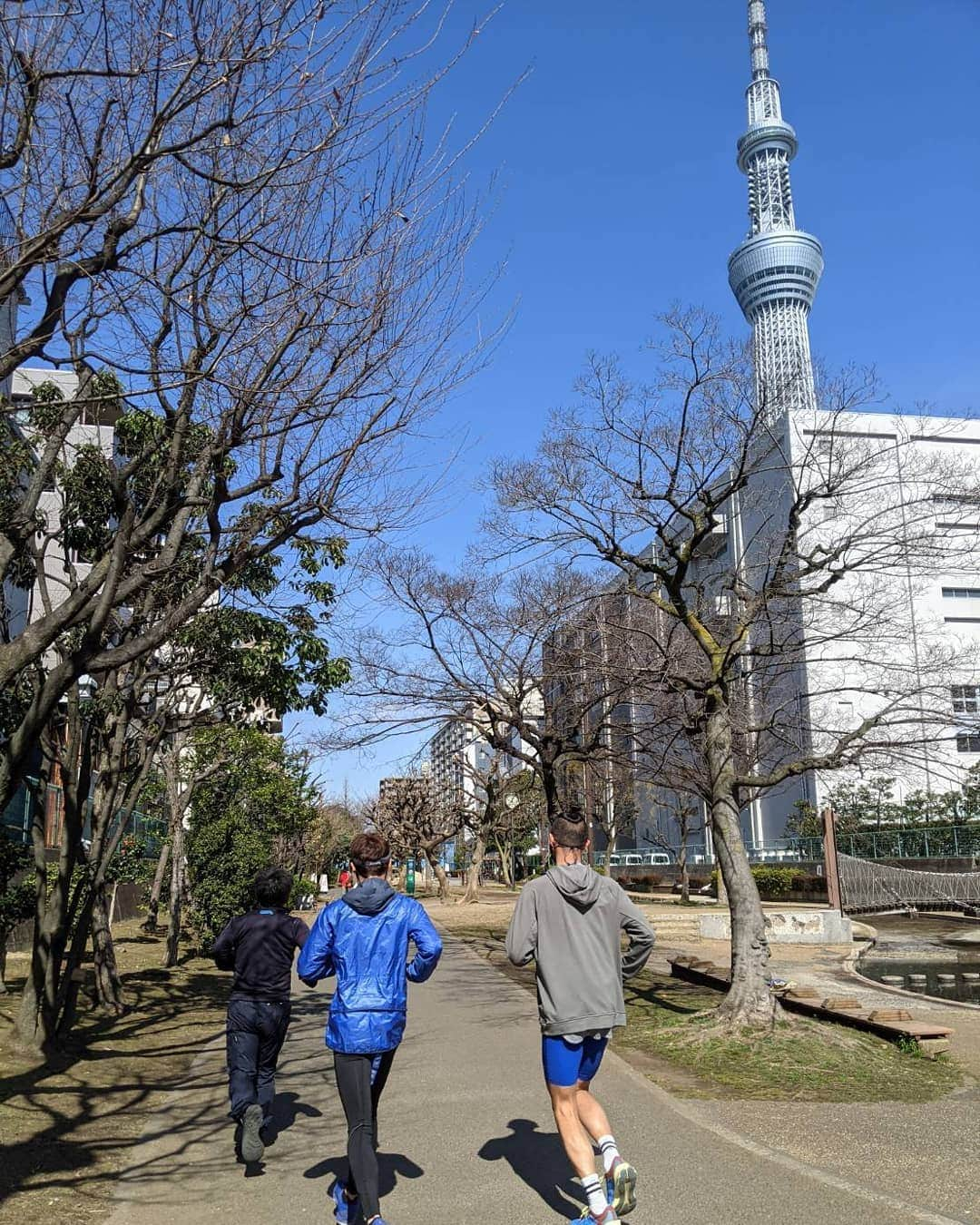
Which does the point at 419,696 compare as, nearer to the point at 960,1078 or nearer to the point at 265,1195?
the point at 960,1078

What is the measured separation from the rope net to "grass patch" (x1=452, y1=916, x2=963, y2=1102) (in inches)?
878

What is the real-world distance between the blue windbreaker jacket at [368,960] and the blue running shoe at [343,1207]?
1.92 feet

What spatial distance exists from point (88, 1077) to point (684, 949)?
46.5 feet

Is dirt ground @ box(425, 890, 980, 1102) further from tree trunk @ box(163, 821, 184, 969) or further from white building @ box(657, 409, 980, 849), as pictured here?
tree trunk @ box(163, 821, 184, 969)

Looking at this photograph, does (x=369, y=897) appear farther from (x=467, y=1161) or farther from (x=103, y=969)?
(x=103, y=969)

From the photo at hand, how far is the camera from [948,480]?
9.79 meters

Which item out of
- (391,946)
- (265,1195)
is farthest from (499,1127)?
(391,946)

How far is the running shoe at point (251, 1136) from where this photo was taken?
5.50 meters

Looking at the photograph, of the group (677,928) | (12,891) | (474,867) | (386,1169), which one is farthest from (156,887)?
(386,1169)

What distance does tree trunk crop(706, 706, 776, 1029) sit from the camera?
9.22 metres

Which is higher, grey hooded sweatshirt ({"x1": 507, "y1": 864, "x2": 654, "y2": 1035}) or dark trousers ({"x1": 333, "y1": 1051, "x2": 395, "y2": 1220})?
grey hooded sweatshirt ({"x1": 507, "y1": 864, "x2": 654, "y2": 1035})

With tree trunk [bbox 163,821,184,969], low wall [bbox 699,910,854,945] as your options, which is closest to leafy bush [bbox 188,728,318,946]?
tree trunk [bbox 163,821,184,969]

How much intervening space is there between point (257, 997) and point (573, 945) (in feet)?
7.49

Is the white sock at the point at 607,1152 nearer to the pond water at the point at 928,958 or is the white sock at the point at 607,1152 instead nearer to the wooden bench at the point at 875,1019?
the wooden bench at the point at 875,1019
